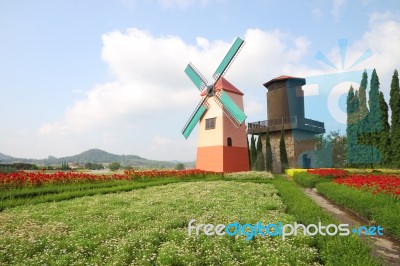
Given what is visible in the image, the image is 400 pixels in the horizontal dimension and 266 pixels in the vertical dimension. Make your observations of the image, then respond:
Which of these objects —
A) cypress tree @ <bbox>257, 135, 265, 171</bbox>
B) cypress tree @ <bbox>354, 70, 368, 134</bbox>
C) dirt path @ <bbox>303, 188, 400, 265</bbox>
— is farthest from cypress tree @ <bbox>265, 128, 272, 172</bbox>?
dirt path @ <bbox>303, 188, 400, 265</bbox>

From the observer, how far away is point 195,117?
1249 inches

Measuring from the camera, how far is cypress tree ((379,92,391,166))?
115 ft

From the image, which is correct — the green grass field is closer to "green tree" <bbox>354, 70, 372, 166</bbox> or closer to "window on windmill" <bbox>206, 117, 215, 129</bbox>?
"window on windmill" <bbox>206, 117, 215, 129</bbox>

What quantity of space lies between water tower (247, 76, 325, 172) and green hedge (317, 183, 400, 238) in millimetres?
25447

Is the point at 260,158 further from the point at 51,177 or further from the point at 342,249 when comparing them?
the point at 342,249

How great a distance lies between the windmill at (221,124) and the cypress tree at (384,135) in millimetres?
17392

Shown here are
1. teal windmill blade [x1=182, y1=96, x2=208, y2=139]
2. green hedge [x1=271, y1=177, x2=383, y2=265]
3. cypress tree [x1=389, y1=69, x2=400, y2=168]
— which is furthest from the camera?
cypress tree [x1=389, y1=69, x2=400, y2=168]

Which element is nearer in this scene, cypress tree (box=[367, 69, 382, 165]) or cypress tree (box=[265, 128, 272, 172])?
cypress tree (box=[367, 69, 382, 165])

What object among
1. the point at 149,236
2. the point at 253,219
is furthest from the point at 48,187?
the point at 253,219

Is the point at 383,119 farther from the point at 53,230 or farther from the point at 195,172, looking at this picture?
the point at 53,230

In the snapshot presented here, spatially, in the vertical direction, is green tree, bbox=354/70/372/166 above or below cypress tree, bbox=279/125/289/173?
above

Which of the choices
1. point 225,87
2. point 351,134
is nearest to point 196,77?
point 225,87

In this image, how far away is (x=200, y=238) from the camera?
24.1ft

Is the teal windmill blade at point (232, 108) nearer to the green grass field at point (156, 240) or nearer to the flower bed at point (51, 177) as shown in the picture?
the flower bed at point (51, 177)
